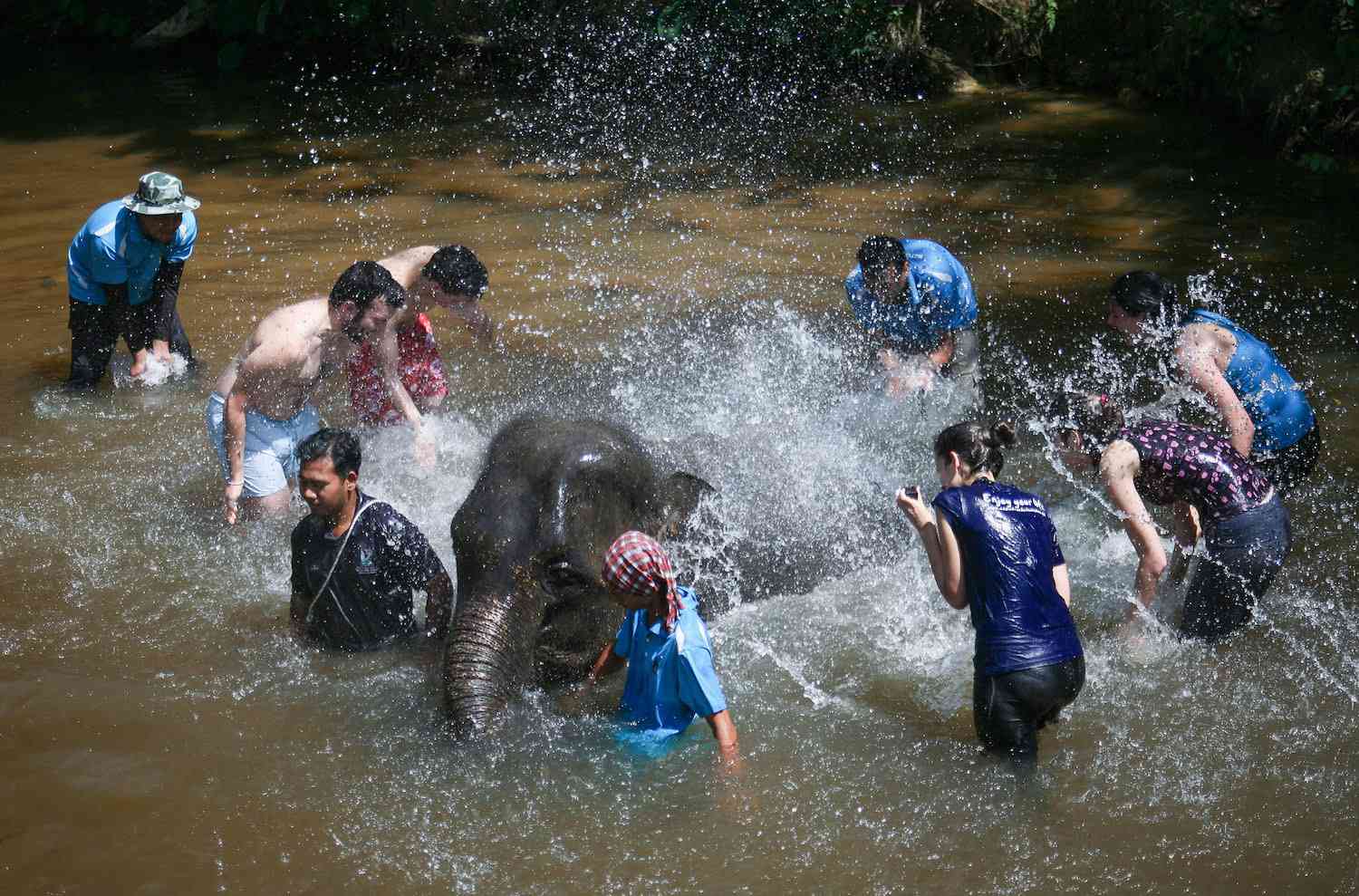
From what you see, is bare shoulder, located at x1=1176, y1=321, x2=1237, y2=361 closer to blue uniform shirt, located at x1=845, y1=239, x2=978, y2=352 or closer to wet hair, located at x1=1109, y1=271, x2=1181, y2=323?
wet hair, located at x1=1109, y1=271, x2=1181, y2=323

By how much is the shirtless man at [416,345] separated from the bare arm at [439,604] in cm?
162

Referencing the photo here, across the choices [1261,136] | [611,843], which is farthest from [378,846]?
[1261,136]

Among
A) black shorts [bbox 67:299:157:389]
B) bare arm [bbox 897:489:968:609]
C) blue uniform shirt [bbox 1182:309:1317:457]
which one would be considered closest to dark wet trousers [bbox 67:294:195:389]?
black shorts [bbox 67:299:157:389]

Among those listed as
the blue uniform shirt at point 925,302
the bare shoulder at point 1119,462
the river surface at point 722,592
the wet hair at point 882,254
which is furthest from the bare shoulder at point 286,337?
the bare shoulder at point 1119,462

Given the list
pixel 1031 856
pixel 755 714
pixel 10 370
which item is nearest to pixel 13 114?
pixel 10 370

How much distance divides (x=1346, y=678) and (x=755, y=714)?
222 centimetres

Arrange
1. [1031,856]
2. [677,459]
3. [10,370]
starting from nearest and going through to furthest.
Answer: [1031,856] → [677,459] → [10,370]

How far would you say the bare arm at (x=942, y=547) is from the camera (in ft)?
14.2

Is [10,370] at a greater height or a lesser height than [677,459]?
lesser

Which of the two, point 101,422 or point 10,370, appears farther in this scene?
point 10,370

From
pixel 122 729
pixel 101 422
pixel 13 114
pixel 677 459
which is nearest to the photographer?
pixel 122 729

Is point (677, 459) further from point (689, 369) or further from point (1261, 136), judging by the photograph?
point (1261, 136)

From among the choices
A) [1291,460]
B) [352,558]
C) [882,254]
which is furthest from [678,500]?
[1291,460]

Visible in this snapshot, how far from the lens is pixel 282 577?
235 inches
